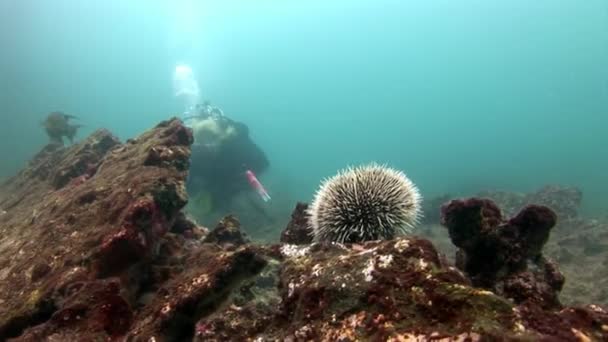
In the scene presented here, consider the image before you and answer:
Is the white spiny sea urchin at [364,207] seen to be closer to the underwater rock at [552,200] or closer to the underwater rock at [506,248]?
the underwater rock at [506,248]

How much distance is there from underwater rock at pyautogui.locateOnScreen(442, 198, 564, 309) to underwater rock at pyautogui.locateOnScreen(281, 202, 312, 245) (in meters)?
2.16

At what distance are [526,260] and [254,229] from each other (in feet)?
67.6

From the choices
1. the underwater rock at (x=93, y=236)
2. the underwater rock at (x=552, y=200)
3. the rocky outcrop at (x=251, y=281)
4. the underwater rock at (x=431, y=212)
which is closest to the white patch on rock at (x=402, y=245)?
the rocky outcrop at (x=251, y=281)

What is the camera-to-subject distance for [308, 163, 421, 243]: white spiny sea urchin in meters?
5.32

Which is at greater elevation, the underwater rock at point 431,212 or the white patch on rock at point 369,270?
the underwater rock at point 431,212

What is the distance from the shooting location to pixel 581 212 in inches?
1160

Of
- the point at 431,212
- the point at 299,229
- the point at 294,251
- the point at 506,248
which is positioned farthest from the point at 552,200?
the point at 294,251

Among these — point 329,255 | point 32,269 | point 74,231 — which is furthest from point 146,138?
point 329,255

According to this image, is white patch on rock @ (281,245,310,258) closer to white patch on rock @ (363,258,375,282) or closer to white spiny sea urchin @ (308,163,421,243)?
white spiny sea urchin @ (308,163,421,243)


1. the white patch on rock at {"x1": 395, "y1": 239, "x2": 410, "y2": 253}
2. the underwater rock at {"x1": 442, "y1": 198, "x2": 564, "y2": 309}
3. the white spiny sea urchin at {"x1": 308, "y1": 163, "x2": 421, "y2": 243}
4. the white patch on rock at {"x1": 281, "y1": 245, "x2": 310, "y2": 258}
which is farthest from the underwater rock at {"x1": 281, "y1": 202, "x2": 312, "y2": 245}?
the white patch on rock at {"x1": 395, "y1": 239, "x2": 410, "y2": 253}

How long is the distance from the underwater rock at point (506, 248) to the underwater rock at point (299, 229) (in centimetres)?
216

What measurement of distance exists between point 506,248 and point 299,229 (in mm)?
3088

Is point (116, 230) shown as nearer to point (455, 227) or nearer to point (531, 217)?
point (455, 227)

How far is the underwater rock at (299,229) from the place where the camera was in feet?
21.2
